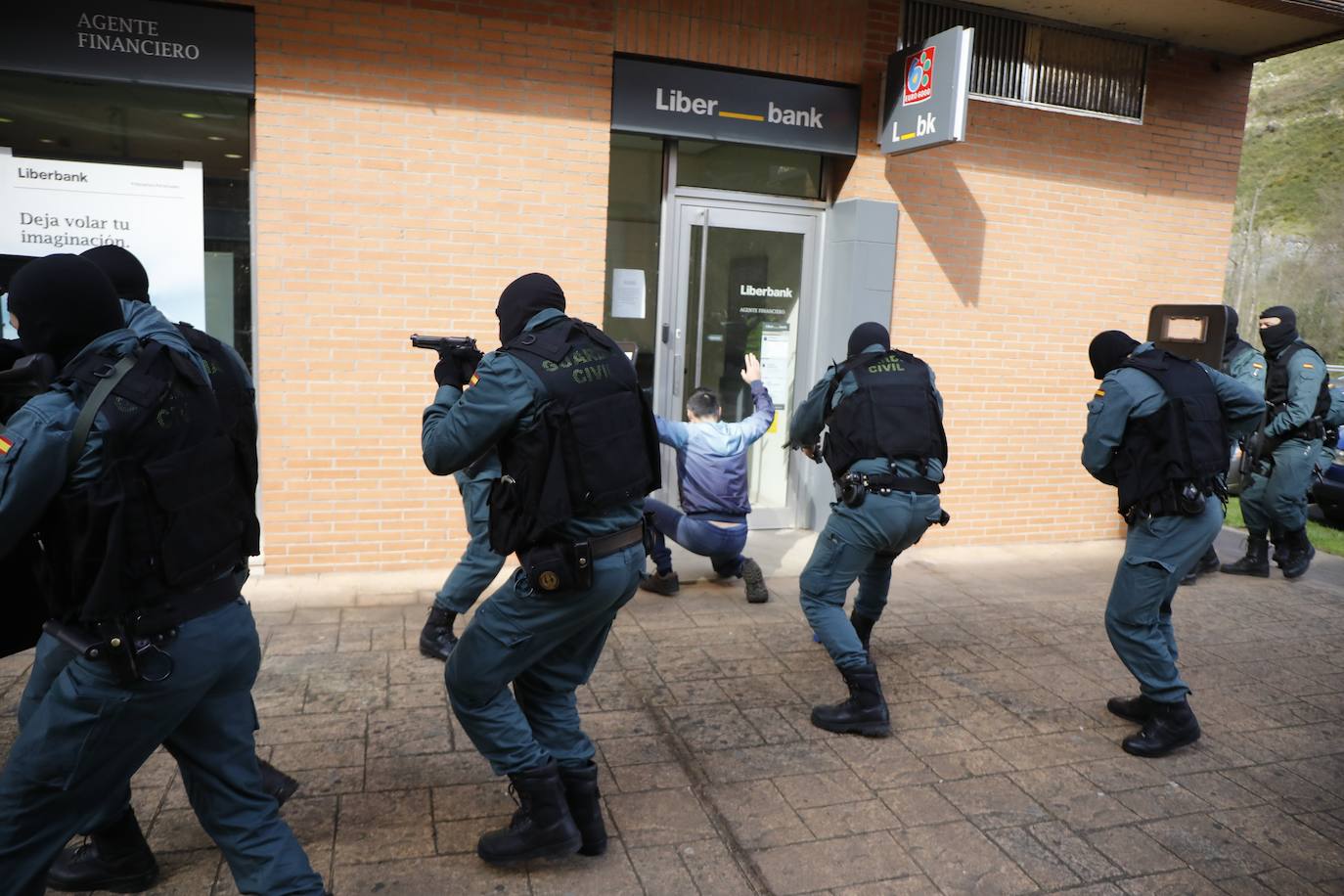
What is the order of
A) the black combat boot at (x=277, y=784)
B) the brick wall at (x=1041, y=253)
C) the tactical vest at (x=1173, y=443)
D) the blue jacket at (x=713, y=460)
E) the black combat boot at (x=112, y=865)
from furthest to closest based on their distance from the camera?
1. the brick wall at (x=1041, y=253)
2. the blue jacket at (x=713, y=460)
3. the tactical vest at (x=1173, y=443)
4. the black combat boot at (x=277, y=784)
5. the black combat boot at (x=112, y=865)

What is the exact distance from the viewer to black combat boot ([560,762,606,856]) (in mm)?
3270

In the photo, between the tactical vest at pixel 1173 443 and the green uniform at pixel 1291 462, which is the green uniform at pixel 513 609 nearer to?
the tactical vest at pixel 1173 443

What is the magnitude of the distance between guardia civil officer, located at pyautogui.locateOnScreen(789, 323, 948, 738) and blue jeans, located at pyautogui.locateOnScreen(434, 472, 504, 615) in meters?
1.59

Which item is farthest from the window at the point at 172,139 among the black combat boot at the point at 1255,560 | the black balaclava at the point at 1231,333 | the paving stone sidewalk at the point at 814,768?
the black combat boot at the point at 1255,560

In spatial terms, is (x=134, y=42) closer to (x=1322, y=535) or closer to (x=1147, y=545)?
(x=1147, y=545)

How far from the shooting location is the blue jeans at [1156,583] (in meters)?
4.27

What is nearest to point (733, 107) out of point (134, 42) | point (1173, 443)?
point (134, 42)

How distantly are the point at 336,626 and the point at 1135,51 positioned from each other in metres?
7.74

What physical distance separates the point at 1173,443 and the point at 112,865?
4294mm

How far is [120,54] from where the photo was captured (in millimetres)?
5652

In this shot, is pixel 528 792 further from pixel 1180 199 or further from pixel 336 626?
pixel 1180 199

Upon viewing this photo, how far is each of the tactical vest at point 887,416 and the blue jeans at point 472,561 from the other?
1736 millimetres

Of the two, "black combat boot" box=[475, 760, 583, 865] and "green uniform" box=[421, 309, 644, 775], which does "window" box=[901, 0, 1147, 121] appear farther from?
"black combat boot" box=[475, 760, 583, 865]

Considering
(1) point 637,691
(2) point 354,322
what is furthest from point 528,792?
(2) point 354,322
